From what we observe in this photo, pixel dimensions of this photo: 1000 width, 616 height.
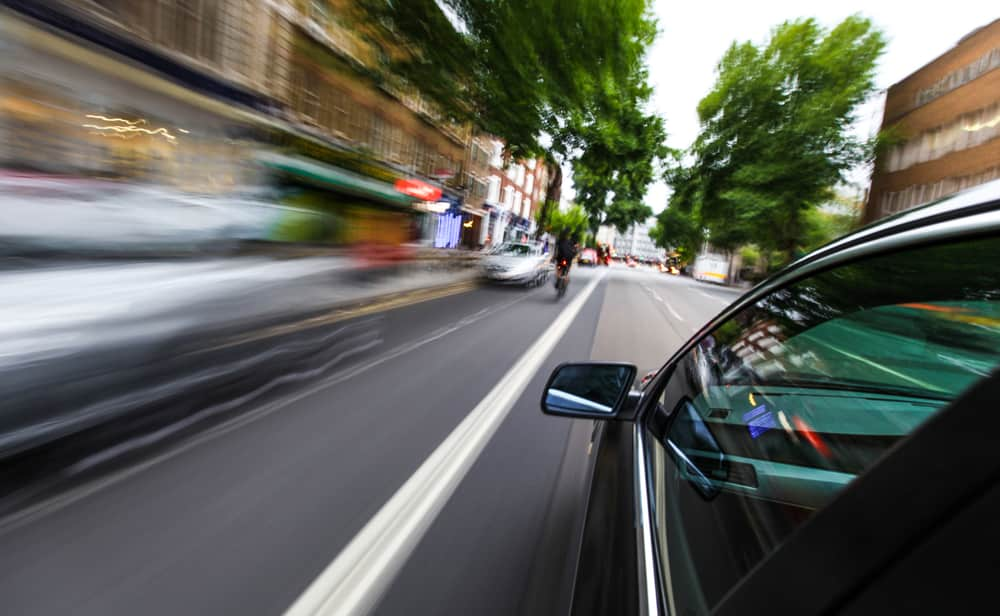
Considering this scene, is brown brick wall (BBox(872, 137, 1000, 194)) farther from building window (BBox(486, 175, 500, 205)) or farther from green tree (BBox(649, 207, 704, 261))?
green tree (BBox(649, 207, 704, 261))

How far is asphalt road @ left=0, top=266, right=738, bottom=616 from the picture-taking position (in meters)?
Answer: 1.93

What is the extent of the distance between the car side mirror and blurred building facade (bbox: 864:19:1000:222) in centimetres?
2223

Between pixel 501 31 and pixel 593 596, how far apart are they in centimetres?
1225

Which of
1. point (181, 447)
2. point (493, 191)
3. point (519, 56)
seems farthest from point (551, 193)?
point (181, 447)

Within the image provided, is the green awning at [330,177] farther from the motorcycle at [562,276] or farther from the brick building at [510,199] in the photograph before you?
the brick building at [510,199]

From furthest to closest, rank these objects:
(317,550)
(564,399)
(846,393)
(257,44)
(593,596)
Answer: (257,44) → (317,550) → (564,399) → (846,393) → (593,596)

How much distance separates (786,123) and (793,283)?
28527 millimetres

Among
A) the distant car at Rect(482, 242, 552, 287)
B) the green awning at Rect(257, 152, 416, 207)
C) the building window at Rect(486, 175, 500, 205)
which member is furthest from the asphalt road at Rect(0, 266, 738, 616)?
the building window at Rect(486, 175, 500, 205)

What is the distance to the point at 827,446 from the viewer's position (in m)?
0.97

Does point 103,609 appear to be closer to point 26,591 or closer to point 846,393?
point 26,591

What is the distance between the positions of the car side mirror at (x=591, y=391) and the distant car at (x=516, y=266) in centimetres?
1356

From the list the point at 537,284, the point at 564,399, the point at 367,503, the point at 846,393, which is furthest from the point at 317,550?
the point at 537,284

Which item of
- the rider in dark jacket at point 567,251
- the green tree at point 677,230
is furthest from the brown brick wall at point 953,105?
the green tree at point 677,230

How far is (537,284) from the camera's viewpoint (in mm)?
17719
